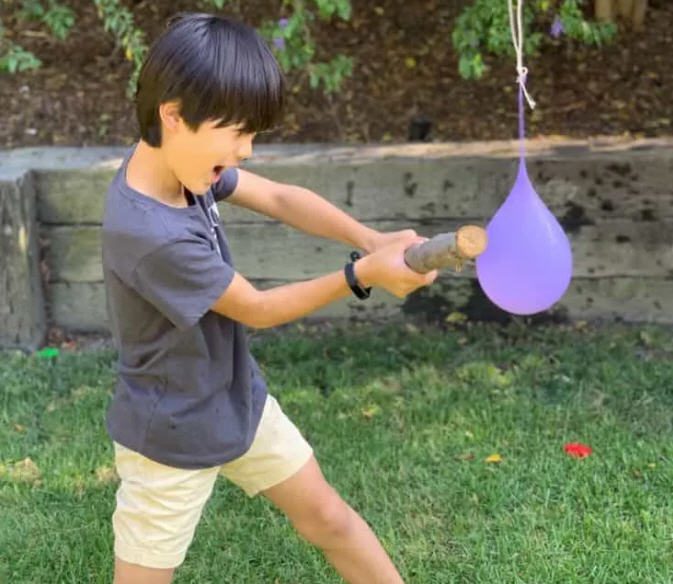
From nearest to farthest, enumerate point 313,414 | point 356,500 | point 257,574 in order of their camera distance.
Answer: point 257,574 < point 356,500 < point 313,414

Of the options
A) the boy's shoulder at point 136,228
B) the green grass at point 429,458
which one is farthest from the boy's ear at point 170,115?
the green grass at point 429,458

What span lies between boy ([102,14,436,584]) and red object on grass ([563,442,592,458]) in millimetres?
931

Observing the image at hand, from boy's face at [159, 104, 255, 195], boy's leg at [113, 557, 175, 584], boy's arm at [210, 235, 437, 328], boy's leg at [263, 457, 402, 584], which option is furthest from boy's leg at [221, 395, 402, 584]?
boy's face at [159, 104, 255, 195]

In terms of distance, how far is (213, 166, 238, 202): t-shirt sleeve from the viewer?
2211 mm

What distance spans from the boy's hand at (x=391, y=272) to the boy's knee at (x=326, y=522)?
0.63 metres

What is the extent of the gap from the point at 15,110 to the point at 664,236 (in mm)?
2902

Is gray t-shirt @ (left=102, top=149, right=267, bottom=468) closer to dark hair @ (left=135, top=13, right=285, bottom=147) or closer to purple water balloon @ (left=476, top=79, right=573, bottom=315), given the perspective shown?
dark hair @ (left=135, top=13, right=285, bottom=147)

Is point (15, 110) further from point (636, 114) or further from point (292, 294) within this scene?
point (292, 294)

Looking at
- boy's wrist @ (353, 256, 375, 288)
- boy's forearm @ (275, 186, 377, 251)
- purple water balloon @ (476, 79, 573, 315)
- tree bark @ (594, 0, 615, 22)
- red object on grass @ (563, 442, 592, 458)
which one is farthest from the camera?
tree bark @ (594, 0, 615, 22)

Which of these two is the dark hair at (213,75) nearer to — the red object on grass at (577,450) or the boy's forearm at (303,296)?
the boy's forearm at (303,296)

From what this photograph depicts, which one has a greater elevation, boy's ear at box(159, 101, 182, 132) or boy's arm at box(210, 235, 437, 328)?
boy's ear at box(159, 101, 182, 132)

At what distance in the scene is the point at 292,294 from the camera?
1918 mm

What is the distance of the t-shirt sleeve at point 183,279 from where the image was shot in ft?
5.95

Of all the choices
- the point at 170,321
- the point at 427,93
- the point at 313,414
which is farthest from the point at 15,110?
the point at 170,321
